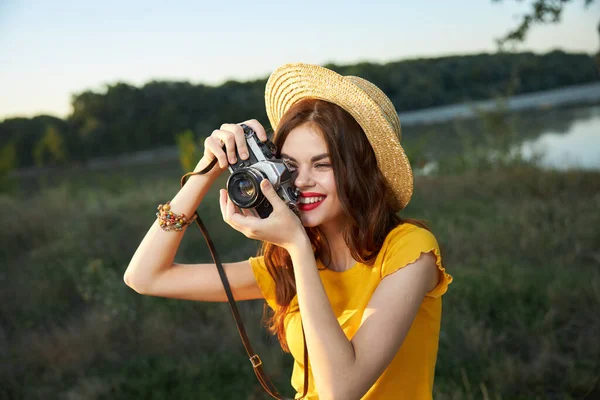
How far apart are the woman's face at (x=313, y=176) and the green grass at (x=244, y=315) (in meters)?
1.55

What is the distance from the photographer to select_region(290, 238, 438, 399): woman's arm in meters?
1.25

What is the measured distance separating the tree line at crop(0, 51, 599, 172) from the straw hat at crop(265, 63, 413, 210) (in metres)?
6.23

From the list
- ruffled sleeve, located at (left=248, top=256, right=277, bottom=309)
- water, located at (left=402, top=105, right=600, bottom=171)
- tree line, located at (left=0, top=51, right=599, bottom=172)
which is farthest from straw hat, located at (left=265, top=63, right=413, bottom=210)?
water, located at (left=402, top=105, right=600, bottom=171)

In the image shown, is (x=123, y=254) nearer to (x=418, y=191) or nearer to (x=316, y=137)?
(x=418, y=191)

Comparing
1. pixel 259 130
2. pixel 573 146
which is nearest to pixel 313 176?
pixel 259 130

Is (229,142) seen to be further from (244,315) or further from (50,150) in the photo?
(50,150)

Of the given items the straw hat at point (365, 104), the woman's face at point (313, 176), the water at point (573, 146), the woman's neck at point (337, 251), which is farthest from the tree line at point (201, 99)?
the woman's face at point (313, 176)

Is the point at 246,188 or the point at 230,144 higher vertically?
the point at 230,144

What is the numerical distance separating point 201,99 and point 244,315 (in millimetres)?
19377

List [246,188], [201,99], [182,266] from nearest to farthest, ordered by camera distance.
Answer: [246,188] → [182,266] → [201,99]

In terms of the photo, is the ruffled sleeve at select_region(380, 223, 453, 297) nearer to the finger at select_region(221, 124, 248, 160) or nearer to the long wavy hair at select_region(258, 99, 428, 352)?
the long wavy hair at select_region(258, 99, 428, 352)

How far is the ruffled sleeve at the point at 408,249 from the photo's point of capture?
1389 millimetres

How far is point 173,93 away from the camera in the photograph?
22.0 meters

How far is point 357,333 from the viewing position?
131cm
